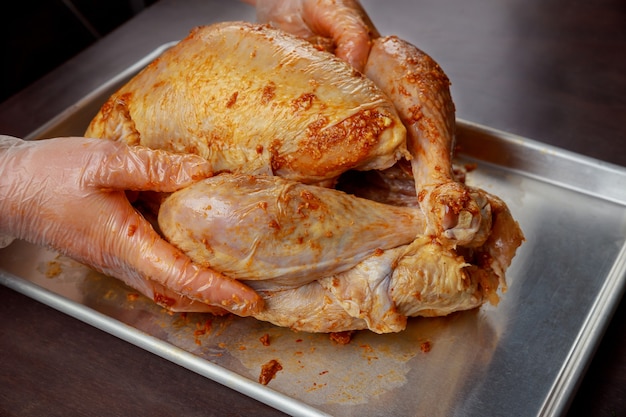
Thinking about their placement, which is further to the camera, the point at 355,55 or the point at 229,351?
the point at 355,55

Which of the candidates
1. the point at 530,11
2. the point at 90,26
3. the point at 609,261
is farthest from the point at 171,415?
the point at 90,26

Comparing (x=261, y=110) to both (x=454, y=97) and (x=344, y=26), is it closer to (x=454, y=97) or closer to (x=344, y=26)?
(x=344, y=26)

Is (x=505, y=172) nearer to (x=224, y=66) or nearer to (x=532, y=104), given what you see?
(x=532, y=104)

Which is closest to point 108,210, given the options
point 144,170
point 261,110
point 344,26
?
point 144,170

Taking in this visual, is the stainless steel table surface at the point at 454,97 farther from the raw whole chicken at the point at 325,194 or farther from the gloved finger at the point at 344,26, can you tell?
the gloved finger at the point at 344,26

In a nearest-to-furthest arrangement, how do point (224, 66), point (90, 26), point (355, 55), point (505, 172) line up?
point (224, 66), point (355, 55), point (505, 172), point (90, 26)

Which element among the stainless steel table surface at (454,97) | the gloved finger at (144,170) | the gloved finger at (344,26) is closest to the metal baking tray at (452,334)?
the stainless steel table surface at (454,97)

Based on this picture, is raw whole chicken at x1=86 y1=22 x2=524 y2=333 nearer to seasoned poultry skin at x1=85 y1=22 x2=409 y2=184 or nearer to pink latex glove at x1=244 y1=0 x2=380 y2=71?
seasoned poultry skin at x1=85 y1=22 x2=409 y2=184
